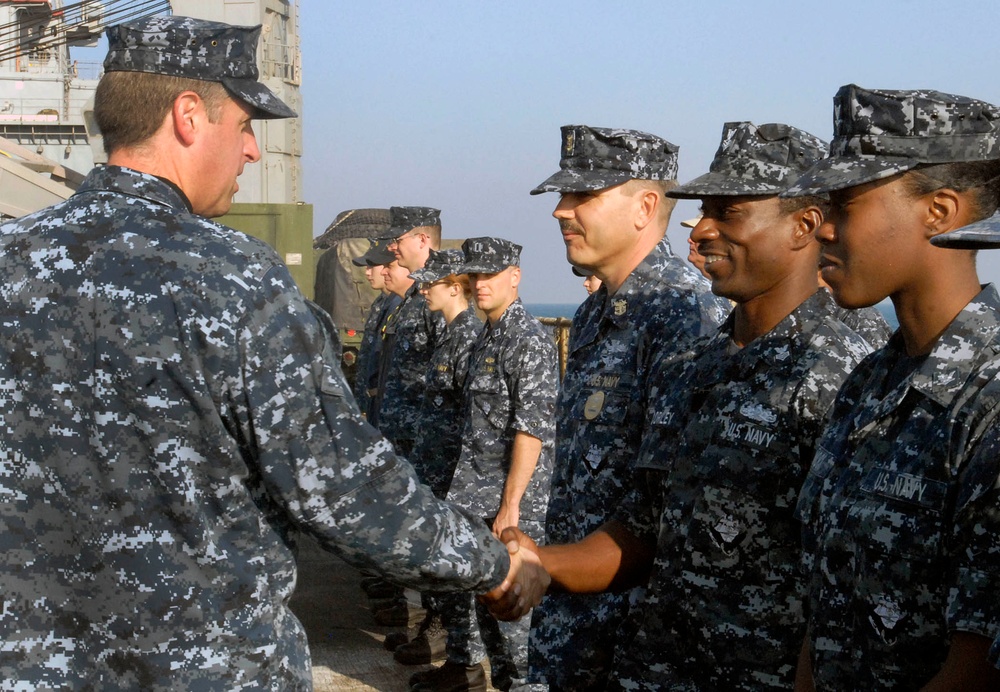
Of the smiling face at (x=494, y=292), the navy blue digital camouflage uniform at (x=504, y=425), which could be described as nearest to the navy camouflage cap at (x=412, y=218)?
the smiling face at (x=494, y=292)

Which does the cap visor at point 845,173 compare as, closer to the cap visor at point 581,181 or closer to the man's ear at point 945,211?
the man's ear at point 945,211

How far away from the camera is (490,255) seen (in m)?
6.30

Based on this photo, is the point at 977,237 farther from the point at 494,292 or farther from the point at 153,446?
the point at 494,292

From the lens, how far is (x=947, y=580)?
6.29 feet

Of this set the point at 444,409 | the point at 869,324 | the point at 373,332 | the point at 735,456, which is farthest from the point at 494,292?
the point at 735,456

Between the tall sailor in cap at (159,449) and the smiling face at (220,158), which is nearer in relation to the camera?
the tall sailor in cap at (159,449)

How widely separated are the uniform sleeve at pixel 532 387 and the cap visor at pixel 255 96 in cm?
322

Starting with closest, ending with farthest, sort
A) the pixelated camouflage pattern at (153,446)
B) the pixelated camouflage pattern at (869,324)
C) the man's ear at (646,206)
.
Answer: the pixelated camouflage pattern at (153,446) < the man's ear at (646,206) < the pixelated camouflage pattern at (869,324)

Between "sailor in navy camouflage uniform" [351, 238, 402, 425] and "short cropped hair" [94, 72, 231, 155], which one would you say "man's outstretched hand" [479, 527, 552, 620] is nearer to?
"short cropped hair" [94, 72, 231, 155]

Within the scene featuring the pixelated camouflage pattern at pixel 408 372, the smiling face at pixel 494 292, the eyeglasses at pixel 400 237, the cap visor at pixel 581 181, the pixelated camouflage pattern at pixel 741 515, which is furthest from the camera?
the eyeglasses at pixel 400 237

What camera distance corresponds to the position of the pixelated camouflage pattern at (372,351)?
845 centimetres

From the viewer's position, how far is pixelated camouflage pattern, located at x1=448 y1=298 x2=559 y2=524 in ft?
18.6

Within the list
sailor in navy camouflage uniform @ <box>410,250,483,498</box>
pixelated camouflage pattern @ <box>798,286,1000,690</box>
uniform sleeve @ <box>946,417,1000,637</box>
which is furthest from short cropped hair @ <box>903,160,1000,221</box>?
sailor in navy camouflage uniform @ <box>410,250,483,498</box>

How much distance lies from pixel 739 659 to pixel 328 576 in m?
5.92
